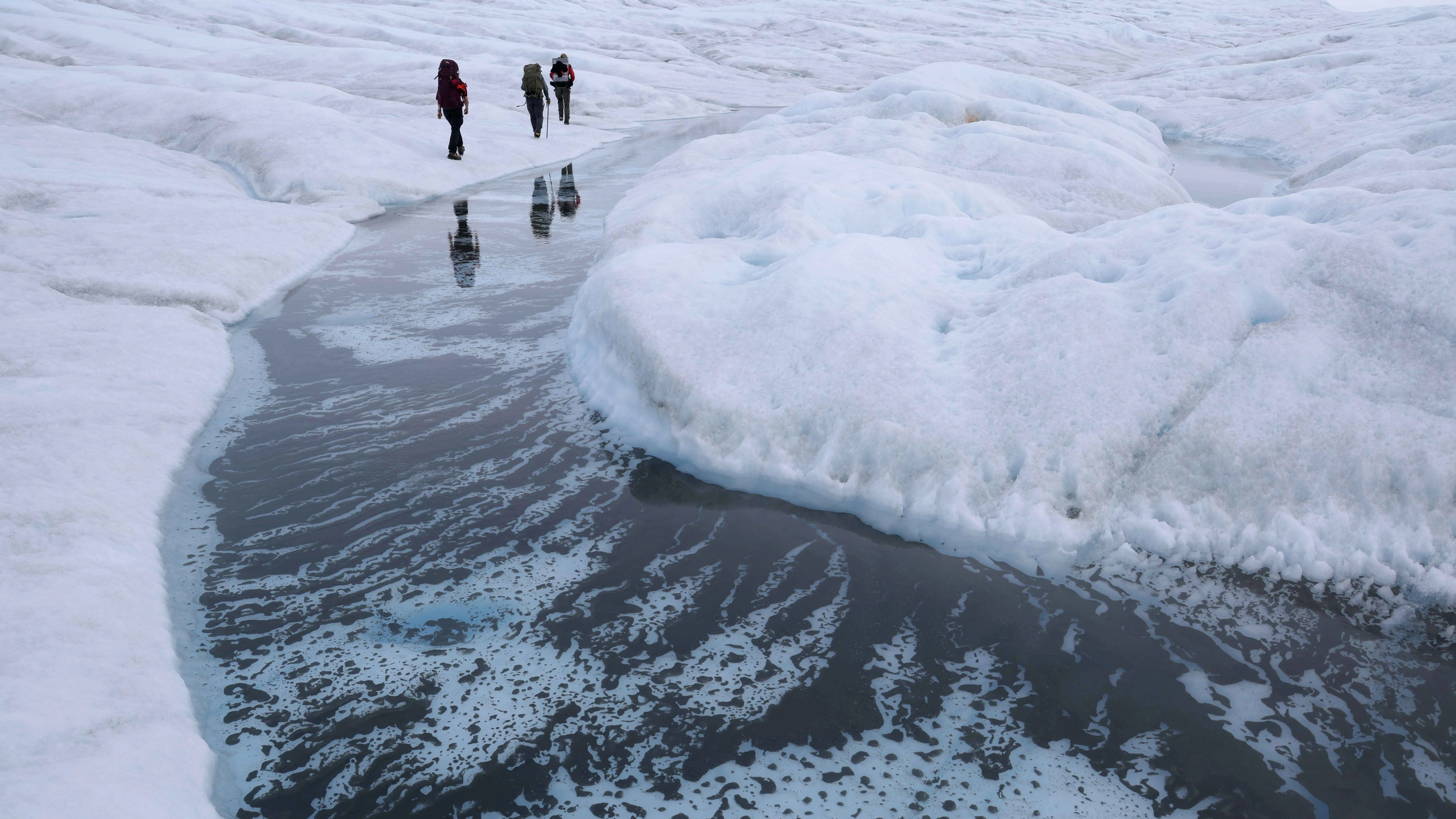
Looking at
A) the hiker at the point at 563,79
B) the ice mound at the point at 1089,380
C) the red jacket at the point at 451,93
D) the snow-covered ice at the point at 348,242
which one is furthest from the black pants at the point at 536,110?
the ice mound at the point at 1089,380

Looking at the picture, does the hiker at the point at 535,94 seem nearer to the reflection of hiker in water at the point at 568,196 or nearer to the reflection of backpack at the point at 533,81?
the reflection of backpack at the point at 533,81

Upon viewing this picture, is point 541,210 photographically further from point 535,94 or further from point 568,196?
point 535,94

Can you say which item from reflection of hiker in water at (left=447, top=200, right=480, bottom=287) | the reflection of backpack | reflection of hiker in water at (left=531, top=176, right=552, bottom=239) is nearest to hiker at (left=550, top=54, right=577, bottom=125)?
the reflection of backpack

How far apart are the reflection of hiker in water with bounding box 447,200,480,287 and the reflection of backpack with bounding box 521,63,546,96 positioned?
7939mm

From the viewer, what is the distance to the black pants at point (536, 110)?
20656 mm

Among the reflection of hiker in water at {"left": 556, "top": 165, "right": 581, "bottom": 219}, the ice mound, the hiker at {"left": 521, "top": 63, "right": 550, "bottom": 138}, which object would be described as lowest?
the reflection of hiker in water at {"left": 556, "top": 165, "right": 581, "bottom": 219}

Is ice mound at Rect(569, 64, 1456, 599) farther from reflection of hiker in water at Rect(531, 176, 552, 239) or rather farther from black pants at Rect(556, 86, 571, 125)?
black pants at Rect(556, 86, 571, 125)

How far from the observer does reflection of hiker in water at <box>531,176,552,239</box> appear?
40.5 feet

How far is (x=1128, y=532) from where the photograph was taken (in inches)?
175

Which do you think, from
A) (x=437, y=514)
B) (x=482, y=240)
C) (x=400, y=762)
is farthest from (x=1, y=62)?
(x=400, y=762)

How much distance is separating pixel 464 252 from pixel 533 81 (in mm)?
11136

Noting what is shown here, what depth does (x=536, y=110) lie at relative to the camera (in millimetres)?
20969

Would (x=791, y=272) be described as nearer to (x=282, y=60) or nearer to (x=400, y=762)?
(x=400, y=762)

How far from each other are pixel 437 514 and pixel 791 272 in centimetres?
322
